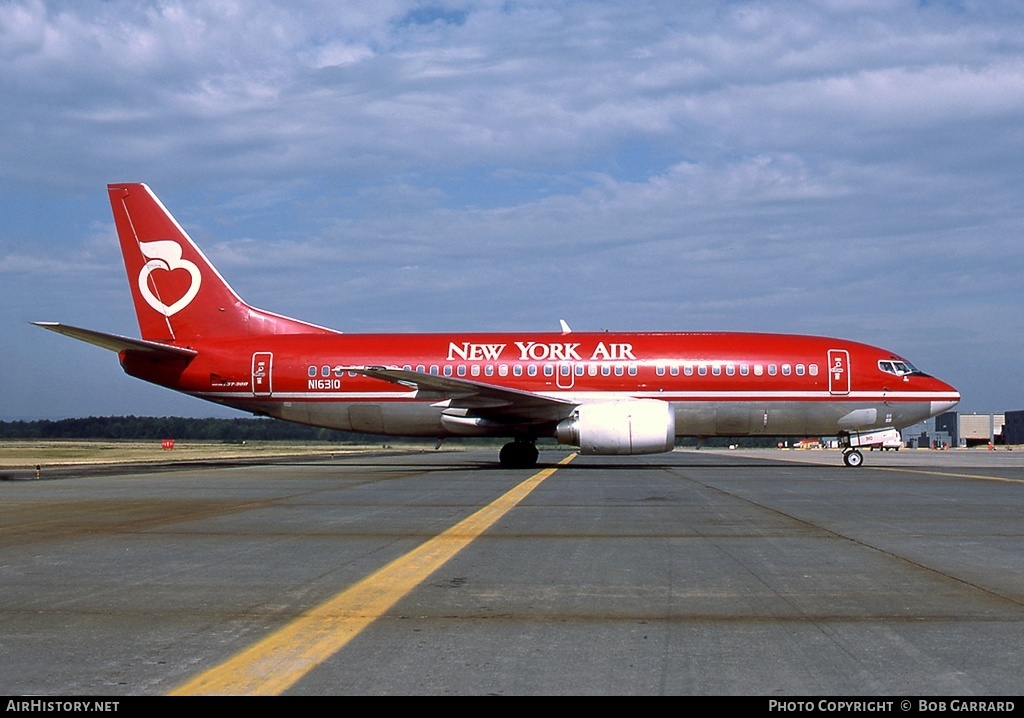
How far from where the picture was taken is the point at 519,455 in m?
28.2

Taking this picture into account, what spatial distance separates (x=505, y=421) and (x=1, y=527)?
656 inches

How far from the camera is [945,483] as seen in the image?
19141mm

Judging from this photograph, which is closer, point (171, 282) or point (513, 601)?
point (513, 601)

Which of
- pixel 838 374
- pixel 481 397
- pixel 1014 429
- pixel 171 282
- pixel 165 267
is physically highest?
pixel 165 267

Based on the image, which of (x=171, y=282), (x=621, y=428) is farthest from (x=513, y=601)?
(x=171, y=282)

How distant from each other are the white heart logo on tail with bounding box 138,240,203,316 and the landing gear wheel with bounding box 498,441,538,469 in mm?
10505

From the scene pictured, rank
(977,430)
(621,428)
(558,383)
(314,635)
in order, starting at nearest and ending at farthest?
(314,635) → (621,428) → (558,383) → (977,430)

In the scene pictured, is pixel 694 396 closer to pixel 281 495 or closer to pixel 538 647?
pixel 281 495

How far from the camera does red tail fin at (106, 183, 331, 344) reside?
29.7 meters

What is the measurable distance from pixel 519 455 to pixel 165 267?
39.2 ft

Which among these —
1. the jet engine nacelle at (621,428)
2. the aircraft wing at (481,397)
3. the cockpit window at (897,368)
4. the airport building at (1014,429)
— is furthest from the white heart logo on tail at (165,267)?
the airport building at (1014,429)

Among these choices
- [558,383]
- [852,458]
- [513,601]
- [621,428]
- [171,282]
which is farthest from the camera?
[171,282]

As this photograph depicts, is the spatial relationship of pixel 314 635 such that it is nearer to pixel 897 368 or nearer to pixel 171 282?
pixel 897 368

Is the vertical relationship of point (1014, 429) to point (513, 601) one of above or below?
above
